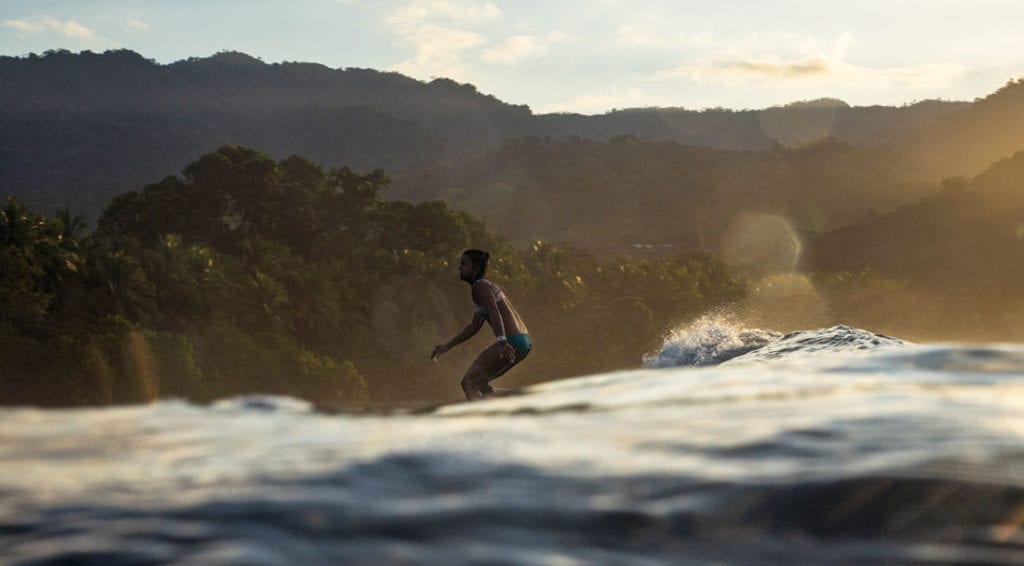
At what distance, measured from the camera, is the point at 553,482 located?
3.61 metres

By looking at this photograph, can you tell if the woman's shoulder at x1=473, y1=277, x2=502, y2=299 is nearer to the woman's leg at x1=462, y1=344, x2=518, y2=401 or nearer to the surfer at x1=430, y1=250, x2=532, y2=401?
the surfer at x1=430, y1=250, x2=532, y2=401

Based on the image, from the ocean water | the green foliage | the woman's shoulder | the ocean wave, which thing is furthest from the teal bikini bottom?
the green foliage

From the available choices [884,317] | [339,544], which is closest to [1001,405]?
[339,544]

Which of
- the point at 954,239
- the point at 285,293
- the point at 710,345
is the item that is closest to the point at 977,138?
the point at 954,239

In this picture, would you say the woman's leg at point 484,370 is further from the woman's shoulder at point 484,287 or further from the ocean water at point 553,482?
the ocean water at point 553,482

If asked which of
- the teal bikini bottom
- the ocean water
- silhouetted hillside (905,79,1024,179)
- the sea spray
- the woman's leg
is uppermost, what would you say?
silhouetted hillside (905,79,1024,179)

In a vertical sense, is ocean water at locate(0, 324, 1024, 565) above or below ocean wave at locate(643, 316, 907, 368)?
above

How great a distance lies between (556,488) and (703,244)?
12510cm

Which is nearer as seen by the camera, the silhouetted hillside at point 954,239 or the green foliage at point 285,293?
the green foliage at point 285,293

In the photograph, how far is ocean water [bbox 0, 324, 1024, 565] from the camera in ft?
10.1

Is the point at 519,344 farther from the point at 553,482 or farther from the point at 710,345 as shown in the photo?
the point at 553,482

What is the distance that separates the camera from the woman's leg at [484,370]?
10875 millimetres

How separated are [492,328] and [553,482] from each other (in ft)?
24.0

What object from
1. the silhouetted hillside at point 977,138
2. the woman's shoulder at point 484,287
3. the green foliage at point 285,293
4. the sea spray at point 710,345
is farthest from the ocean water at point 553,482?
the silhouetted hillside at point 977,138
